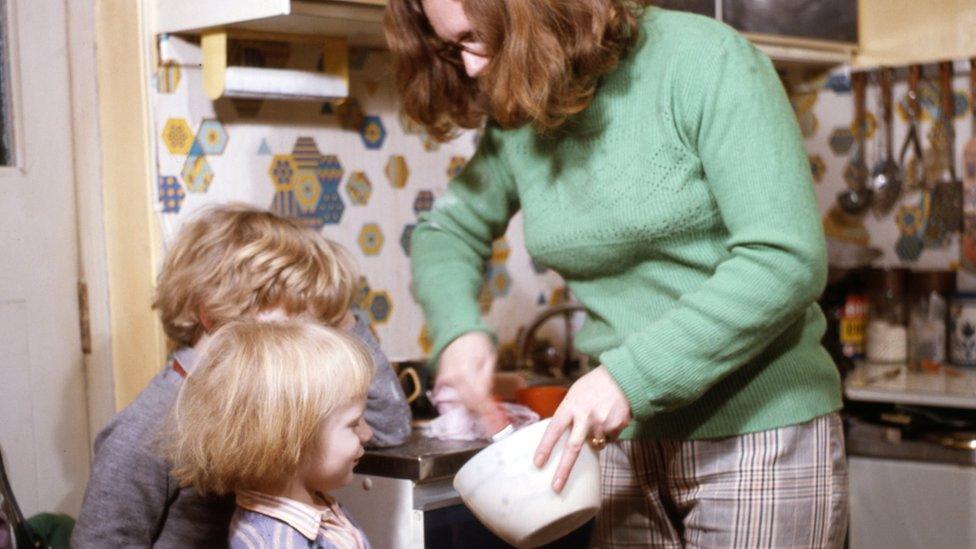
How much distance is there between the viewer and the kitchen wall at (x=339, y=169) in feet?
6.44

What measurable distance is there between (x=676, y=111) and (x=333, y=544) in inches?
23.7

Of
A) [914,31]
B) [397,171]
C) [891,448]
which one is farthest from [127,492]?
[914,31]

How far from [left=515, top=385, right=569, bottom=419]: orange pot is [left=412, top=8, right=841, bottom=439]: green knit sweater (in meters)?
0.50

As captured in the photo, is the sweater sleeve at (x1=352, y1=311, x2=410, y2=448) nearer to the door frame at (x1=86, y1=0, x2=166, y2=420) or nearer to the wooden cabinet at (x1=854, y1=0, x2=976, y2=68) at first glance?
the door frame at (x1=86, y1=0, x2=166, y2=420)

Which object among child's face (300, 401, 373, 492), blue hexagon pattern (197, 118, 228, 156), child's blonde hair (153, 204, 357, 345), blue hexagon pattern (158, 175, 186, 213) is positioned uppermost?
blue hexagon pattern (197, 118, 228, 156)

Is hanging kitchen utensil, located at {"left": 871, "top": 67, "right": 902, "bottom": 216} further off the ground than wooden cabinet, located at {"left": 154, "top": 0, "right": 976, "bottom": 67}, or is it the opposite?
wooden cabinet, located at {"left": 154, "top": 0, "right": 976, "bottom": 67}

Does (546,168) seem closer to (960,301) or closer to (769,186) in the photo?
(769,186)

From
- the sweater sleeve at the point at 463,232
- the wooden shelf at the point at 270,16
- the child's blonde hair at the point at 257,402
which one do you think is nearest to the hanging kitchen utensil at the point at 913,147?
the wooden shelf at the point at 270,16

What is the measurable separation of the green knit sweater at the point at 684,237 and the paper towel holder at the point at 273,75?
23.0 inches

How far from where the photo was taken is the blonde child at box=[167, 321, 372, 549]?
1264 mm

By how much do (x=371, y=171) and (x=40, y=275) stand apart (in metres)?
0.63

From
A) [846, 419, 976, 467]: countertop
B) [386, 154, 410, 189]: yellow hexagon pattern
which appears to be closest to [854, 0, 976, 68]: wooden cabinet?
[846, 419, 976, 467]: countertop

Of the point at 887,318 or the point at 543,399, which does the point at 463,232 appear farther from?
the point at 887,318

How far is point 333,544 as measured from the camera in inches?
51.6
